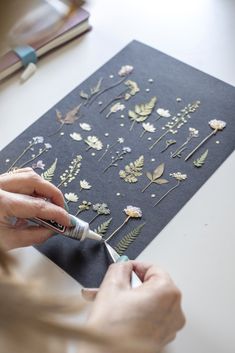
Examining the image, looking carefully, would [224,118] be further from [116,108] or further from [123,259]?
[123,259]

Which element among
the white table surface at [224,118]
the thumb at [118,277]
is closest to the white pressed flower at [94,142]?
the white table surface at [224,118]

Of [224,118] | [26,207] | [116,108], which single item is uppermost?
[224,118]

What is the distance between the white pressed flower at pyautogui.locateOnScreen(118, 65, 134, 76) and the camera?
0.92 m

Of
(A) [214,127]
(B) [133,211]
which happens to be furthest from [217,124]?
(B) [133,211]

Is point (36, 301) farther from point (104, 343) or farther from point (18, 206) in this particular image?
point (18, 206)

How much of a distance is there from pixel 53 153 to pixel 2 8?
397 millimetres

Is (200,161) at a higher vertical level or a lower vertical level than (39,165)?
higher

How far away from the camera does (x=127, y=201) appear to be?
75cm

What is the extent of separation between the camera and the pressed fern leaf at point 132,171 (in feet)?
2.53

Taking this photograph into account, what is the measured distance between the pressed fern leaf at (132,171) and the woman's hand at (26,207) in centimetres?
11

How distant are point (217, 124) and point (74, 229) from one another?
1.01 ft

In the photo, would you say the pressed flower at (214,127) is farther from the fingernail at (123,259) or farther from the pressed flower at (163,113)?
the fingernail at (123,259)

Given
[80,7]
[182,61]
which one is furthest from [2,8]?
[182,61]

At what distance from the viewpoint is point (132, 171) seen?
2.56 ft
